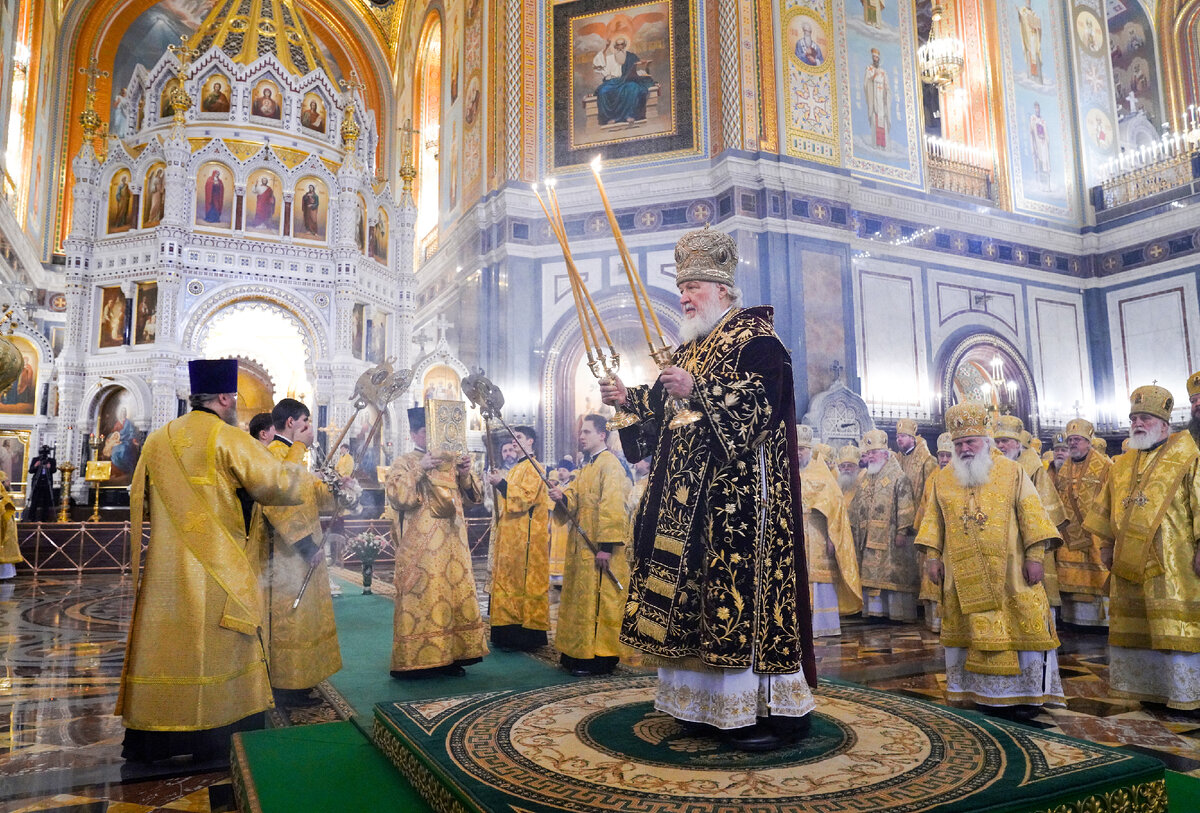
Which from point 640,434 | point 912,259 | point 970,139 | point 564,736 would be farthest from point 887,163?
point 564,736

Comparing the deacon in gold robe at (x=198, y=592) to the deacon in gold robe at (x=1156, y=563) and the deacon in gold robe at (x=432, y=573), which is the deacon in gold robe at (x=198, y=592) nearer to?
the deacon in gold robe at (x=432, y=573)

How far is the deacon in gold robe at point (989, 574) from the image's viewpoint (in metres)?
4.39

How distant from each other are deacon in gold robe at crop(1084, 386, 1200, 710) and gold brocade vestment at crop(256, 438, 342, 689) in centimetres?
461

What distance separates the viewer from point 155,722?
3.36 metres

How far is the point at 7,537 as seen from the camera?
Answer: 998cm

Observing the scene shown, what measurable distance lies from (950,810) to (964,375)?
16.0 metres

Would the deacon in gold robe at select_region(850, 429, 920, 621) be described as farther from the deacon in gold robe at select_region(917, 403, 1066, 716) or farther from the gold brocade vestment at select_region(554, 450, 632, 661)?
the gold brocade vestment at select_region(554, 450, 632, 661)

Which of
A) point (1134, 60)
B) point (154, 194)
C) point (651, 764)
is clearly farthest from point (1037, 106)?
point (154, 194)

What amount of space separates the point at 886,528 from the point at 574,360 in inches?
263

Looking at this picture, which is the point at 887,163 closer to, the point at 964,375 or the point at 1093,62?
the point at 964,375

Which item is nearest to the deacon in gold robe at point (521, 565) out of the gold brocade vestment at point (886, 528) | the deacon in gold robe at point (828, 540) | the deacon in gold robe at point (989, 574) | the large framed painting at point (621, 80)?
the deacon in gold robe at point (828, 540)

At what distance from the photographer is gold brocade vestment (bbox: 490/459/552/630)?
6293mm

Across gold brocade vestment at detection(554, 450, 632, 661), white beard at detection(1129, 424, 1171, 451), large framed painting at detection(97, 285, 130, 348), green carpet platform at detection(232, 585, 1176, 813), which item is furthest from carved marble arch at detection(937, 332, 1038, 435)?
large framed painting at detection(97, 285, 130, 348)

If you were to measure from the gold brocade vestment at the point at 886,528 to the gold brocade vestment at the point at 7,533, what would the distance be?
10.1 metres
